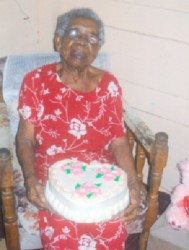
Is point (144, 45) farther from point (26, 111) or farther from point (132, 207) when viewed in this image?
point (132, 207)

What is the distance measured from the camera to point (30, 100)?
72.6 inches

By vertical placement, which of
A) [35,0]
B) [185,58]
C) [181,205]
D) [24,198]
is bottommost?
[181,205]

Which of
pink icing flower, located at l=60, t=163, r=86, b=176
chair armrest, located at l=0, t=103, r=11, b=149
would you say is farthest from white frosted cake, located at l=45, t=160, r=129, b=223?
chair armrest, located at l=0, t=103, r=11, b=149

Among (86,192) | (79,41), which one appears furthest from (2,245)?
(79,41)

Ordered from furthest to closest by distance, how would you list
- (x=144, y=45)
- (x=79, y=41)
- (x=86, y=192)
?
1. (x=144, y=45)
2. (x=79, y=41)
3. (x=86, y=192)

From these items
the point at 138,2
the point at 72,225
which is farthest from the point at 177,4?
the point at 72,225

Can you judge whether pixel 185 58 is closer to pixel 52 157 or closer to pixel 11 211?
pixel 52 157

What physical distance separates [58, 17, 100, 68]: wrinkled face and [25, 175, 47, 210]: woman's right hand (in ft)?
1.79

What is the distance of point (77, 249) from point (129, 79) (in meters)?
1.10

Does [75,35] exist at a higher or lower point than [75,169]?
higher

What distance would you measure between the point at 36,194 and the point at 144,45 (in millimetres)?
1054

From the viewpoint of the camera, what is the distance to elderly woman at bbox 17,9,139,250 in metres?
1.76

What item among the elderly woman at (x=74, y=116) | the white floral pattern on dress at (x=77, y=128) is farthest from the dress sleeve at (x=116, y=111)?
the white floral pattern on dress at (x=77, y=128)

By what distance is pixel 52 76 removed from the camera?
6.17ft
